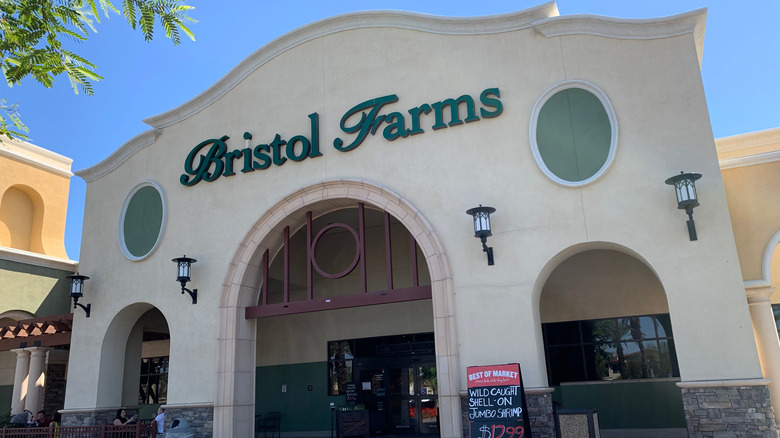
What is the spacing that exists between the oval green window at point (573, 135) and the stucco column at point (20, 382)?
15333 mm

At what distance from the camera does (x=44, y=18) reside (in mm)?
6500

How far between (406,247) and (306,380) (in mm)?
5008

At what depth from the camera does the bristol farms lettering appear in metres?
12.2

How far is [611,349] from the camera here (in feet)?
45.5

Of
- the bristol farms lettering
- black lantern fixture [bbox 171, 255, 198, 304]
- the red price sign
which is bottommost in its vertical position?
the red price sign

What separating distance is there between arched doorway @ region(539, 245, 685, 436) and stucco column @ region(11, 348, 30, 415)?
1452 centimetres

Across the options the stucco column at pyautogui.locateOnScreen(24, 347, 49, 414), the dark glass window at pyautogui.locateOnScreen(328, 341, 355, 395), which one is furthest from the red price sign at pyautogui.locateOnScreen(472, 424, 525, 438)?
the stucco column at pyautogui.locateOnScreen(24, 347, 49, 414)

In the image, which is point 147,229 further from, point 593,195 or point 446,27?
point 593,195

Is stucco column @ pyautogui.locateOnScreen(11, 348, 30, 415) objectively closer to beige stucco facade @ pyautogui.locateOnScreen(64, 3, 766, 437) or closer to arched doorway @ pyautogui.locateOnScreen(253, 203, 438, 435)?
beige stucco facade @ pyautogui.locateOnScreen(64, 3, 766, 437)

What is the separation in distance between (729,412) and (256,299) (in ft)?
32.6

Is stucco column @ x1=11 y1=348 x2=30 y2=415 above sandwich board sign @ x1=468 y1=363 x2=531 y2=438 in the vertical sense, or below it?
above

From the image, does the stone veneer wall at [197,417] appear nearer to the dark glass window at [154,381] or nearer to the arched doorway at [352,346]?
the arched doorway at [352,346]

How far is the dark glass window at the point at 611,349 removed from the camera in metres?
13.5

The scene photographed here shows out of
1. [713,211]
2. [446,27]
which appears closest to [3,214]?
[446,27]
